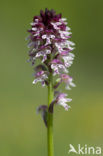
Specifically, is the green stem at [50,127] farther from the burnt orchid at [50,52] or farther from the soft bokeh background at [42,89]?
the soft bokeh background at [42,89]

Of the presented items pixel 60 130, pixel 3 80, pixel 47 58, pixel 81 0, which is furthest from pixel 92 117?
pixel 81 0

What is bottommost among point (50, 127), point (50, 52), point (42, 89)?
point (50, 127)

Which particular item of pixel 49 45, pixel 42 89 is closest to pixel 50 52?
pixel 49 45

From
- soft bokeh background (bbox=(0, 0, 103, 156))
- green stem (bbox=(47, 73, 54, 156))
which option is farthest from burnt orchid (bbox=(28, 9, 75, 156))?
soft bokeh background (bbox=(0, 0, 103, 156))

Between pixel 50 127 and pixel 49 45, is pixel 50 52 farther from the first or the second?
pixel 50 127

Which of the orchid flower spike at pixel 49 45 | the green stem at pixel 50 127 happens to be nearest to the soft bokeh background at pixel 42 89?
the green stem at pixel 50 127

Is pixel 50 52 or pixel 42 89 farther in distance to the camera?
pixel 42 89

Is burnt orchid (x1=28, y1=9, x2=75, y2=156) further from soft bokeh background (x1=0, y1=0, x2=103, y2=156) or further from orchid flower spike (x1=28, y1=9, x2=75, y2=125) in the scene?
soft bokeh background (x1=0, y1=0, x2=103, y2=156)

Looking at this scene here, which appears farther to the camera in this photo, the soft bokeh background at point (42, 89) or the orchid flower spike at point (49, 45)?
the soft bokeh background at point (42, 89)

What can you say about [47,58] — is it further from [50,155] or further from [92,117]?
[92,117]
